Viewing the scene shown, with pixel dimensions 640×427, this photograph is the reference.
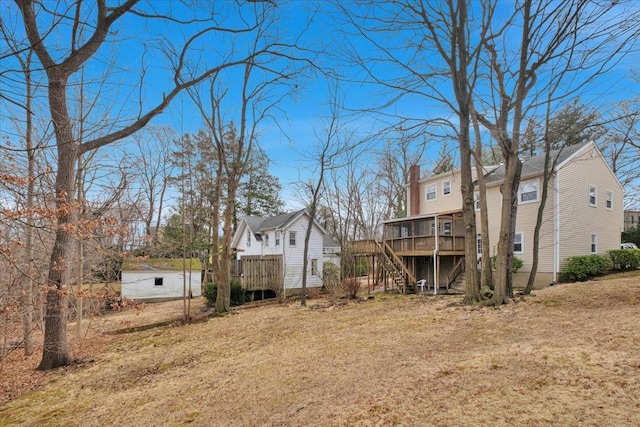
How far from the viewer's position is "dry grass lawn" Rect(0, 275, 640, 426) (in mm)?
3875

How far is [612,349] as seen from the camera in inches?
206

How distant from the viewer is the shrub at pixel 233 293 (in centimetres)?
Answer: 1888

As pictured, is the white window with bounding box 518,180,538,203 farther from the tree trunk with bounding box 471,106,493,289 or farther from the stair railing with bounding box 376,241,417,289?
the stair railing with bounding box 376,241,417,289

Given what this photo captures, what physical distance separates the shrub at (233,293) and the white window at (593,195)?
59.3ft

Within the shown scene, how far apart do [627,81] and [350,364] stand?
37.9ft

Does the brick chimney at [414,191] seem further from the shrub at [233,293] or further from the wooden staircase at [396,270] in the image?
the shrub at [233,293]

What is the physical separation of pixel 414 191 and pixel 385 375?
768 inches

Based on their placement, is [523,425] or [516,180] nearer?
[523,425]

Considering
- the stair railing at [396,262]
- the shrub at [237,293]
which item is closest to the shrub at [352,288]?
the stair railing at [396,262]

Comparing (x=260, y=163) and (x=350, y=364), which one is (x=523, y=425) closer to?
(x=350, y=364)

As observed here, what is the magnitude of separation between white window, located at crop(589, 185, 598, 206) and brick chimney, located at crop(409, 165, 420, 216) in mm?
8950

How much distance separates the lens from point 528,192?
17406 millimetres

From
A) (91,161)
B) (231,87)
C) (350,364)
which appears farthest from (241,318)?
(231,87)

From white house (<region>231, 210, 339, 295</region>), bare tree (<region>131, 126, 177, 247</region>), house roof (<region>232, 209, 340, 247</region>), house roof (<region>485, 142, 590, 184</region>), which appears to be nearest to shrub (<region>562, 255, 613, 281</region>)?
house roof (<region>485, 142, 590, 184</region>)
